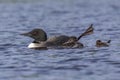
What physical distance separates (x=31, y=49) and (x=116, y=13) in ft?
46.6

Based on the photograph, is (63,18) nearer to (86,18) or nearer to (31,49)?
(86,18)

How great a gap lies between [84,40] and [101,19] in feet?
27.5

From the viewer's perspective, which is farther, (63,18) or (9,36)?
(63,18)

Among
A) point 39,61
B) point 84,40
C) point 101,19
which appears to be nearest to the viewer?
point 39,61

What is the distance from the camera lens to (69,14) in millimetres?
31953

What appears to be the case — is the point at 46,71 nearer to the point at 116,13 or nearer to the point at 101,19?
the point at 101,19

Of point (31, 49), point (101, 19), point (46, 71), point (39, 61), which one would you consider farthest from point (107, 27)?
point (46, 71)

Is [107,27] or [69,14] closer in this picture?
[107,27]

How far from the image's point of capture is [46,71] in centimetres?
1377

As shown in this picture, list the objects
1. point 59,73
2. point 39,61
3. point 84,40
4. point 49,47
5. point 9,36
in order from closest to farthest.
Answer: point 59,73 < point 39,61 < point 49,47 < point 84,40 < point 9,36

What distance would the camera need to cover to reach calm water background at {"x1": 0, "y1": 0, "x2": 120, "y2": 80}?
13641mm

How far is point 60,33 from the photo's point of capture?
23.3m

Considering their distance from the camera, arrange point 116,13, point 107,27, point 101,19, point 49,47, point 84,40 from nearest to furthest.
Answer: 1. point 49,47
2. point 84,40
3. point 107,27
4. point 101,19
5. point 116,13

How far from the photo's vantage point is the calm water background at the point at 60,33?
13641mm
